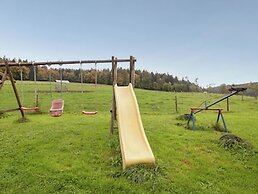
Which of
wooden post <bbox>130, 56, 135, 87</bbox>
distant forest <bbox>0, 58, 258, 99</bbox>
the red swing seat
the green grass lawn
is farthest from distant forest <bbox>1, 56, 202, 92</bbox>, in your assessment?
the green grass lawn

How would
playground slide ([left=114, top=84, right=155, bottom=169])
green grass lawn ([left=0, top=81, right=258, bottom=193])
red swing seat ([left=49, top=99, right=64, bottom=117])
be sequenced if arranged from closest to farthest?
green grass lawn ([left=0, top=81, right=258, bottom=193]) → playground slide ([left=114, top=84, right=155, bottom=169]) → red swing seat ([left=49, top=99, right=64, bottom=117])

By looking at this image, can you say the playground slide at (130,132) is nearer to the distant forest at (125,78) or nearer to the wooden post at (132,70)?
the wooden post at (132,70)

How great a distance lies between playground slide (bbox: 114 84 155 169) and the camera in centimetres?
562

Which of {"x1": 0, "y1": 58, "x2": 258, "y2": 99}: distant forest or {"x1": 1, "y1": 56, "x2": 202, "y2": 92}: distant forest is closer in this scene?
{"x1": 0, "y1": 58, "x2": 258, "y2": 99}: distant forest

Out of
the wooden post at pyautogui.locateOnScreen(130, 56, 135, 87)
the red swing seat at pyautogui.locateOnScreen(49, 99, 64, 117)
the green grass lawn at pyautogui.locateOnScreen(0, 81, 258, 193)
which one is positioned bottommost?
the green grass lawn at pyautogui.locateOnScreen(0, 81, 258, 193)

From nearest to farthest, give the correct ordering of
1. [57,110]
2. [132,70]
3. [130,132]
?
[130,132] < [132,70] < [57,110]

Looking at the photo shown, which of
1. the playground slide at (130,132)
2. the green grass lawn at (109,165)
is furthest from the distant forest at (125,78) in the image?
the green grass lawn at (109,165)

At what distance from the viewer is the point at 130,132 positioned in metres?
6.79

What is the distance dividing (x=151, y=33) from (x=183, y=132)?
40.2 feet

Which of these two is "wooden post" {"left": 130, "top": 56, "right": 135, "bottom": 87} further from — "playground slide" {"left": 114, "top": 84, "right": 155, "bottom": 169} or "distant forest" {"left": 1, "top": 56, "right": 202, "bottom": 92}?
"distant forest" {"left": 1, "top": 56, "right": 202, "bottom": 92}

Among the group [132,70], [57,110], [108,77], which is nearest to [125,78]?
[57,110]

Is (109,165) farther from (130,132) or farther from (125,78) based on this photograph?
(125,78)

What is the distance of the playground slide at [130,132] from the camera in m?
5.62

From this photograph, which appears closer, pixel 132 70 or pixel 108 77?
pixel 132 70
